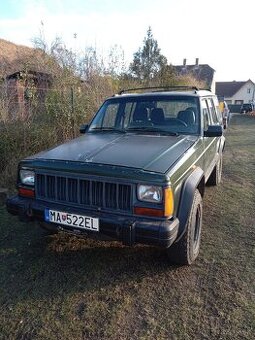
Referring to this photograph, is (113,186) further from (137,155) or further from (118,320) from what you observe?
(118,320)

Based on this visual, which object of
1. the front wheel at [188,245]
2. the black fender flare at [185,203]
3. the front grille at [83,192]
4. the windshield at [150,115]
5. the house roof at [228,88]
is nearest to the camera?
the front grille at [83,192]

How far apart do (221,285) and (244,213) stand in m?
2.13

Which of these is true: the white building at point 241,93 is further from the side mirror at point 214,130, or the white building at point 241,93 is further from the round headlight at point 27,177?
the round headlight at point 27,177

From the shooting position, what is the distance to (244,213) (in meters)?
5.04

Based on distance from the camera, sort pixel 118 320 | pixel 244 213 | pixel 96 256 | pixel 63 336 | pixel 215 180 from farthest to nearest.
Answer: pixel 215 180, pixel 244 213, pixel 96 256, pixel 118 320, pixel 63 336

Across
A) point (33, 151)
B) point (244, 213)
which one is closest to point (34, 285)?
point (244, 213)

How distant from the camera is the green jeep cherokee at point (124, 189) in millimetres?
2831

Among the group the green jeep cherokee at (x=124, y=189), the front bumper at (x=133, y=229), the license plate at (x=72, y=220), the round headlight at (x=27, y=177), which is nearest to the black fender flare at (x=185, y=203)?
the green jeep cherokee at (x=124, y=189)

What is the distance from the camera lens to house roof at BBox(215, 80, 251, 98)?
70.9 m

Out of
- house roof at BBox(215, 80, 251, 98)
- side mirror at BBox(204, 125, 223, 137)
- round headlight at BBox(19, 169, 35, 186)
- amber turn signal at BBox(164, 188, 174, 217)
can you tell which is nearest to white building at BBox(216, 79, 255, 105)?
house roof at BBox(215, 80, 251, 98)

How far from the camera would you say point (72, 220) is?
3096 millimetres

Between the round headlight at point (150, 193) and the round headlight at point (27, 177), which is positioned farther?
the round headlight at point (27, 177)

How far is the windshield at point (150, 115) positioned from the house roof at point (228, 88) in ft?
231

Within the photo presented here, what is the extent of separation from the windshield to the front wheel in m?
1.15
